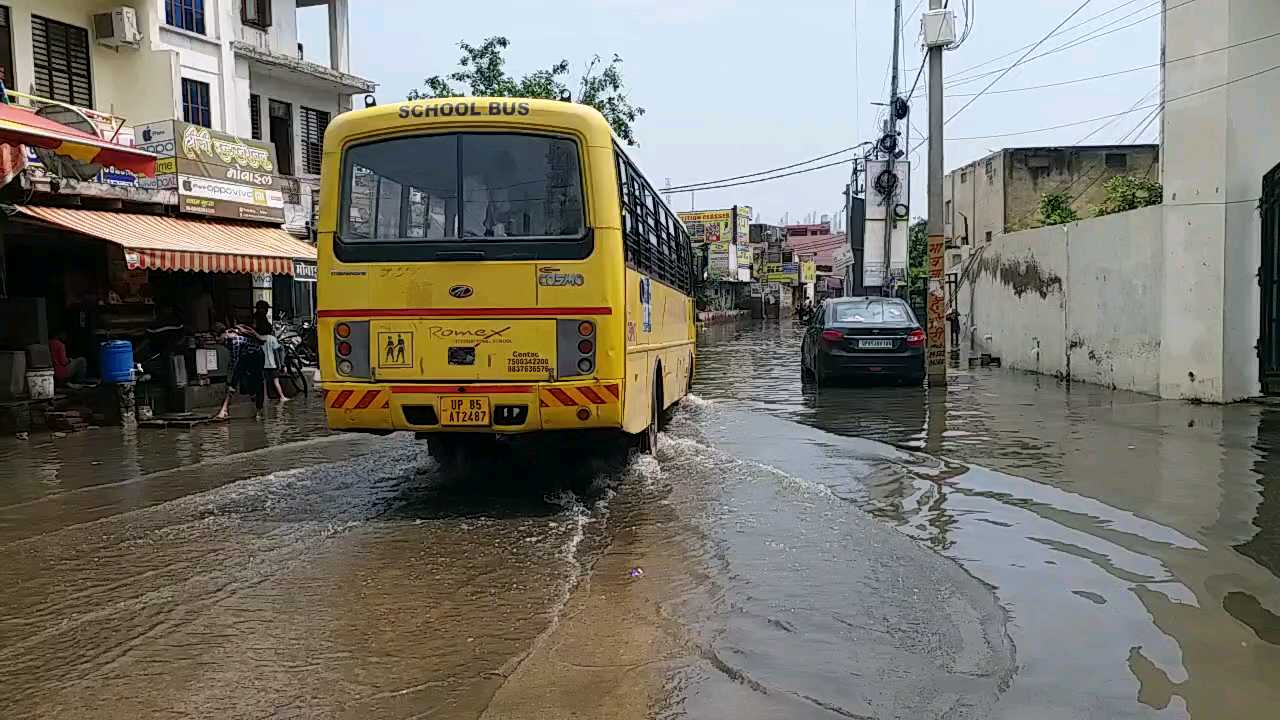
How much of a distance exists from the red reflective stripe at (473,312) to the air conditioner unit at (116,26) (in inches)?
546

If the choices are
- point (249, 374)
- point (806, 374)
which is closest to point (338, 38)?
point (249, 374)

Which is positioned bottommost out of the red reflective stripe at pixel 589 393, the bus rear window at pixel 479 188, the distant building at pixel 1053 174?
the red reflective stripe at pixel 589 393

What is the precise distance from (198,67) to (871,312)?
14293 mm

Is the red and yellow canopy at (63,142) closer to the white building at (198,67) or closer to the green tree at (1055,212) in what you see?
the white building at (198,67)

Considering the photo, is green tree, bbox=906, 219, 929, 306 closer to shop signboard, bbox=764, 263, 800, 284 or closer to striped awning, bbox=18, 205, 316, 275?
shop signboard, bbox=764, 263, 800, 284

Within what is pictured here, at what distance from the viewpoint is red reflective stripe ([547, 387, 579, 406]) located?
718 cm

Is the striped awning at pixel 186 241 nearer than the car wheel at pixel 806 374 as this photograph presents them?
Yes

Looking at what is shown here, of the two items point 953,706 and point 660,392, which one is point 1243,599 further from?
point 660,392

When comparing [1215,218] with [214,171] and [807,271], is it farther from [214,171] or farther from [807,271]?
[807,271]

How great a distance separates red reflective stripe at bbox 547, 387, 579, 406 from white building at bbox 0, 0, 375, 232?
13013 millimetres

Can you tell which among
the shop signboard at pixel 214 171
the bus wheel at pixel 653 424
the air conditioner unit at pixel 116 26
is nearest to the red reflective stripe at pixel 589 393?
the bus wheel at pixel 653 424

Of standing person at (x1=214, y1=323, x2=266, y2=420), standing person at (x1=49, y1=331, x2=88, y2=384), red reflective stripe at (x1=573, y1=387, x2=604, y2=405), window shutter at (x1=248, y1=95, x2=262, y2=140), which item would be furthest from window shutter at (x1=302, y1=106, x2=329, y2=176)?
red reflective stripe at (x1=573, y1=387, x2=604, y2=405)

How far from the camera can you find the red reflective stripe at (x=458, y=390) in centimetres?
718

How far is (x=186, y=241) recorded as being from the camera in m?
14.5
